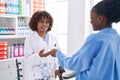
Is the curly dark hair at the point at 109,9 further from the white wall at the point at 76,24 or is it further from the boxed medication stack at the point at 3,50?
the white wall at the point at 76,24

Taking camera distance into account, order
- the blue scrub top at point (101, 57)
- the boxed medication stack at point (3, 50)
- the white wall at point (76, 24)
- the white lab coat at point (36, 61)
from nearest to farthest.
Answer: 1. the blue scrub top at point (101, 57)
2. the white lab coat at point (36, 61)
3. the boxed medication stack at point (3, 50)
4. the white wall at point (76, 24)

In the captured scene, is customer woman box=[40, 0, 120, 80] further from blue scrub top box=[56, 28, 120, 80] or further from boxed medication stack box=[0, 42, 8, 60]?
boxed medication stack box=[0, 42, 8, 60]

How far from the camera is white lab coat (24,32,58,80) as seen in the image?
2.47 meters

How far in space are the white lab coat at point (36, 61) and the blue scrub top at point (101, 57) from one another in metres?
1.02

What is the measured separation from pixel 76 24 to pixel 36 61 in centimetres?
150

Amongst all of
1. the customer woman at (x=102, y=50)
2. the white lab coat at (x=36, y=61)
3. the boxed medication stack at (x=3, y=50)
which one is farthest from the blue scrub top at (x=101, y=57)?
the boxed medication stack at (x=3, y=50)

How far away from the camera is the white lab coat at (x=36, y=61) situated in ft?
8.09

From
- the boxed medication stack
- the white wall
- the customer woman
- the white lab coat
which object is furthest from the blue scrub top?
the white wall

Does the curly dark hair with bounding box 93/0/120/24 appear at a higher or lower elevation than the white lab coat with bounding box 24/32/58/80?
higher

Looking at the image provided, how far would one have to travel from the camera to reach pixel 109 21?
1494 mm

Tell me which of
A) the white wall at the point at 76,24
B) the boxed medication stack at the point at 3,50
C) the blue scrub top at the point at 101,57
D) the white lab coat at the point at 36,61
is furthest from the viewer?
the white wall at the point at 76,24

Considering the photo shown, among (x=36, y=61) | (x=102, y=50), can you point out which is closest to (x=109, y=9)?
(x=102, y=50)

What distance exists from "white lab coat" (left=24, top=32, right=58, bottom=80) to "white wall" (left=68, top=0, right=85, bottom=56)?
128 cm

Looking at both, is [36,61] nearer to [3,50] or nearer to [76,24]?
[3,50]
